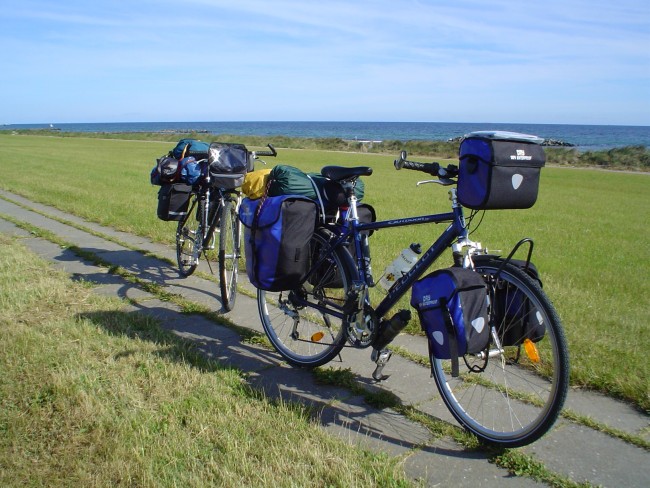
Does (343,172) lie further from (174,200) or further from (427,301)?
(174,200)

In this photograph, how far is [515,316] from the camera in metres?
3.07

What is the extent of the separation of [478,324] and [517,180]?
783 mm

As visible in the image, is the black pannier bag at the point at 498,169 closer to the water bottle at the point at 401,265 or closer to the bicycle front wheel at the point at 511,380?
the bicycle front wheel at the point at 511,380

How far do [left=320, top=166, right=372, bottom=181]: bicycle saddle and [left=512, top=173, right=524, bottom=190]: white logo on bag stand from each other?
114 cm

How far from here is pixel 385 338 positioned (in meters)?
3.61

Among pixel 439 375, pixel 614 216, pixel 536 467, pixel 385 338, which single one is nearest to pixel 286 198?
pixel 385 338

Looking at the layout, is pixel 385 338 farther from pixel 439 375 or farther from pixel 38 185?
pixel 38 185

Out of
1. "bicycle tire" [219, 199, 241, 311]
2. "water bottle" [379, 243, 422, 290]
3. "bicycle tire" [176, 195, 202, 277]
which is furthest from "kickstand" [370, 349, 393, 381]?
"bicycle tire" [176, 195, 202, 277]

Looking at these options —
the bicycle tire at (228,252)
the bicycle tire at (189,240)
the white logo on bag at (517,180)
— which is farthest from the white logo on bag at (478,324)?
the bicycle tire at (189,240)

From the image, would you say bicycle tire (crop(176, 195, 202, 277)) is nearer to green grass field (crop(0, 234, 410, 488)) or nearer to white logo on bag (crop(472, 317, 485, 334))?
green grass field (crop(0, 234, 410, 488))

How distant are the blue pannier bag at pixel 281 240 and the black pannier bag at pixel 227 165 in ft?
6.13

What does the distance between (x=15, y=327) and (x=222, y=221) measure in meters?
2.03

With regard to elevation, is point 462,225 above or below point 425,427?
above

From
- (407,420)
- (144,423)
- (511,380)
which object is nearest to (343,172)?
(407,420)
